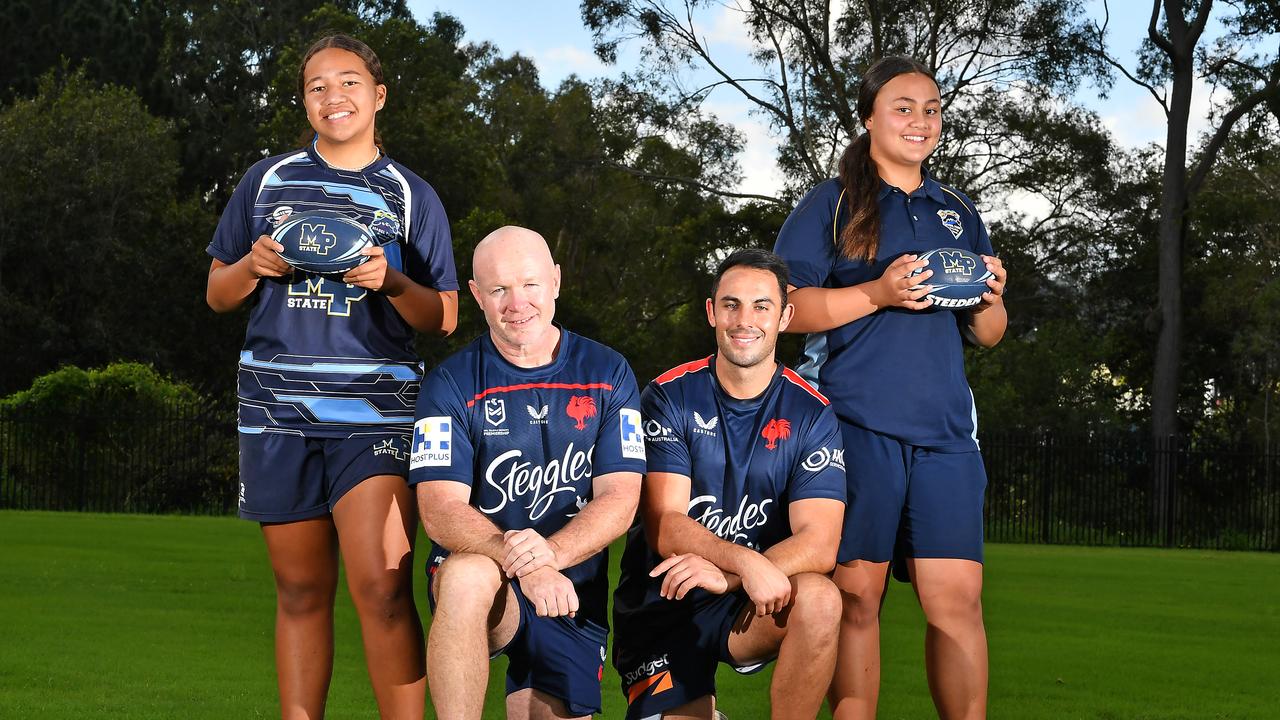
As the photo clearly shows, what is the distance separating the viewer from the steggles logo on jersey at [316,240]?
4047mm

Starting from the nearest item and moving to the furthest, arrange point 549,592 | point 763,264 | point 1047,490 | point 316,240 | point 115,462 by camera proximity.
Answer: point 549,592, point 316,240, point 763,264, point 115,462, point 1047,490

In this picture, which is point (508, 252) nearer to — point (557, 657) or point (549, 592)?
point (549, 592)

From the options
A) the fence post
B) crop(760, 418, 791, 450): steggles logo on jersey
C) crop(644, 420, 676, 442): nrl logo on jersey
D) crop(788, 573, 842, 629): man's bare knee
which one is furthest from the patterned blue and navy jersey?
the fence post

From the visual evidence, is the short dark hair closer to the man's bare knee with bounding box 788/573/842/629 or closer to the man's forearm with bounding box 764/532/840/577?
the man's forearm with bounding box 764/532/840/577

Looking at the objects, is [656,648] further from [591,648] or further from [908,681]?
[908,681]

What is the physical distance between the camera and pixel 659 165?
3509 cm

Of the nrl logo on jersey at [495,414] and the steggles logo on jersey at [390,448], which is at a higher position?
the nrl logo on jersey at [495,414]

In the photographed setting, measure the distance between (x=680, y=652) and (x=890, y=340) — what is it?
4.03 feet

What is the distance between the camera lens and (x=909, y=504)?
4297 mm

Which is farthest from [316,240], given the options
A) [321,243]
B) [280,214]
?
[280,214]

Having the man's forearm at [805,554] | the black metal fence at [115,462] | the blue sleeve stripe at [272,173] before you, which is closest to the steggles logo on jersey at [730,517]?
the man's forearm at [805,554]

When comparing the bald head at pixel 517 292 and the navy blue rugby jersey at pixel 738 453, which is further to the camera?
the navy blue rugby jersey at pixel 738 453

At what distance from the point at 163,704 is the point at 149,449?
17077mm

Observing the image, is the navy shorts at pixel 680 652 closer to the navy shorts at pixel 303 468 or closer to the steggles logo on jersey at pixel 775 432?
the steggles logo on jersey at pixel 775 432
